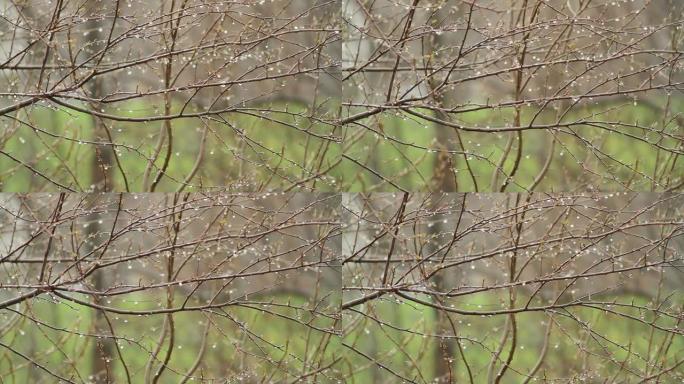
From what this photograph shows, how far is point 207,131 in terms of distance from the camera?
3764mm

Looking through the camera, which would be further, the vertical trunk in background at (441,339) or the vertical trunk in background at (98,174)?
the vertical trunk in background at (441,339)

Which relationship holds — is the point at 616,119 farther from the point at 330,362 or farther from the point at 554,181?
the point at 330,362

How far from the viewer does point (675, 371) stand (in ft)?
12.7

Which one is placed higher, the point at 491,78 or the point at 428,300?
the point at 491,78

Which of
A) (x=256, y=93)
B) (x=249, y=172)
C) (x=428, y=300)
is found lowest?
(x=428, y=300)

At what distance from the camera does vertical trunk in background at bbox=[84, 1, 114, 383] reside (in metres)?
3.71

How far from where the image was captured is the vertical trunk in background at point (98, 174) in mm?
3711

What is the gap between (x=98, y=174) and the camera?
372 centimetres

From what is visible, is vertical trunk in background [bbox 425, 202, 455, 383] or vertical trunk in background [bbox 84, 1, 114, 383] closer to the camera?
vertical trunk in background [bbox 84, 1, 114, 383]

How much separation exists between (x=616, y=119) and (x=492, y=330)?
988 mm

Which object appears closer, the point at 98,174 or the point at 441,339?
the point at 98,174

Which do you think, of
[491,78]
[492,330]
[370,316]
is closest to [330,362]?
[370,316]

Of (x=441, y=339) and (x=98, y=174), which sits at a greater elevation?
(x=98, y=174)

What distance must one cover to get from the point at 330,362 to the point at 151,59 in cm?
140
